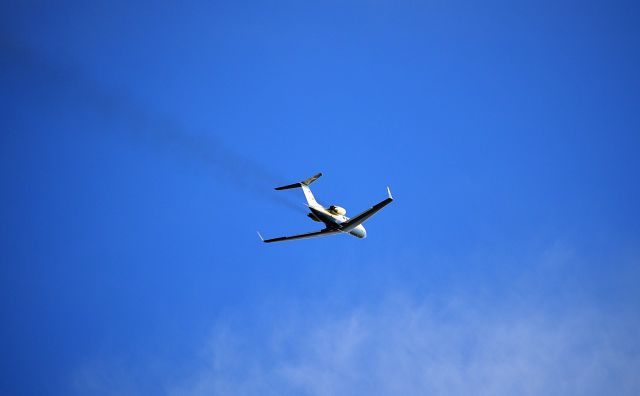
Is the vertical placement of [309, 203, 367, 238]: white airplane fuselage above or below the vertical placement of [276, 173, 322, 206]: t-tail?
below

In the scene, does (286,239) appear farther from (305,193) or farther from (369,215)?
(369,215)

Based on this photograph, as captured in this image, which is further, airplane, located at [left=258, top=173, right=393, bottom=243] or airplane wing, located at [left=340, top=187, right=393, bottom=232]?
airplane, located at [left=258, top=173, right=393, bottom=243]

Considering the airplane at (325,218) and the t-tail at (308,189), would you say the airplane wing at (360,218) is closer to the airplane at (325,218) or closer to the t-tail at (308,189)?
the airplane at (325,218)

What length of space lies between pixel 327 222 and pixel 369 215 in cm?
349

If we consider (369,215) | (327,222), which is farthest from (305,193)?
(369,215)

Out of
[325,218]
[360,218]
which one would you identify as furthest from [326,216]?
[360,218]

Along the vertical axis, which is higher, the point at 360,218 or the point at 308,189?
the point at 308,189

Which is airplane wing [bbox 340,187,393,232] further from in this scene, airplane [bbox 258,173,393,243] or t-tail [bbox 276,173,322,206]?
t-tail [bbox 276,173,322,206]

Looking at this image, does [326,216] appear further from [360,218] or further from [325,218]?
[360,218]

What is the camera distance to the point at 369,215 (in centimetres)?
3641

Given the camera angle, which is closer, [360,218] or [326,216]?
[360,218]

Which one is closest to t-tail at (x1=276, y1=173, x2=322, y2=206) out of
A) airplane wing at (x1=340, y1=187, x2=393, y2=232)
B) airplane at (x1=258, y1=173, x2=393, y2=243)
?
airplane at (x1=258, y1=173, x2=393, y2=243)

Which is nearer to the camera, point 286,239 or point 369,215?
point 369,215

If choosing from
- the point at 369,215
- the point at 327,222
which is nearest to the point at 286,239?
the point at 327,222
